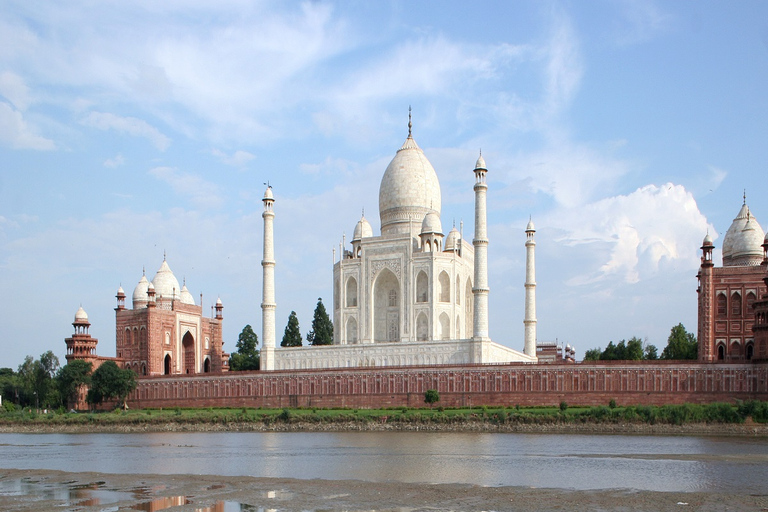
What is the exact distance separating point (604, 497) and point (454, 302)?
35.5m

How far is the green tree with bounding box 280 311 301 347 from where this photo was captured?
6156 centimetres

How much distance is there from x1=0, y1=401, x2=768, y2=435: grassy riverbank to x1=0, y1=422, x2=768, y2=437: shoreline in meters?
0.04

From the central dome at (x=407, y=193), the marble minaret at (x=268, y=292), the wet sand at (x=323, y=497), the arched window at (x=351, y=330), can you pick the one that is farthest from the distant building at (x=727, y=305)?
the wet sand at (x=323, y=497)

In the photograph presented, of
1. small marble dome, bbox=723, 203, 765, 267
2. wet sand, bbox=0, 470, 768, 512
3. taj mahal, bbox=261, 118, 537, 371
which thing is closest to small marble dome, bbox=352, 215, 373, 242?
taj mahal, bbox=261, 118, 537, 371

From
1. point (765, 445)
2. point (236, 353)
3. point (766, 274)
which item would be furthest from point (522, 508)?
point (236, 353)

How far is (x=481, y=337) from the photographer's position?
46844 mm

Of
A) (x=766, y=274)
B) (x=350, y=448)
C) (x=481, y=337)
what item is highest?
(x=766, y=274)

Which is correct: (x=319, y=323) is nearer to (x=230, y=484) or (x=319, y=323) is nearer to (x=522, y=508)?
(x=230, y=484)

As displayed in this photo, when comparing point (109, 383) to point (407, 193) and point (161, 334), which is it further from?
point (407, 193)

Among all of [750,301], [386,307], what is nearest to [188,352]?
[386,307]

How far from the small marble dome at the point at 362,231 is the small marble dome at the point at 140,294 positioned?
1789 cm

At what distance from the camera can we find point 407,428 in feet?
129

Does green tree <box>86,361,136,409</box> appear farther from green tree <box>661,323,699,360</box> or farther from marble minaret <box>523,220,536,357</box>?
green tree <box>661,323,699,360</box>

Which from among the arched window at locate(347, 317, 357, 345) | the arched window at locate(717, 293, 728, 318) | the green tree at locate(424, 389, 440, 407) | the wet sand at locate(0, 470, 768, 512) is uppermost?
the arched window at locate(717, 293, 728, 318)
